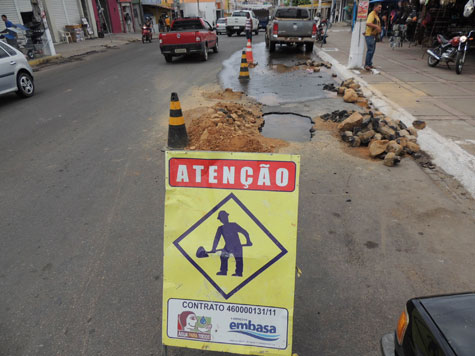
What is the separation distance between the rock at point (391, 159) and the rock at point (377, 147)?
18 cm

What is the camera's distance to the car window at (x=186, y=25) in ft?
51.0

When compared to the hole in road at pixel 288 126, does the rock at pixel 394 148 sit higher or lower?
higher

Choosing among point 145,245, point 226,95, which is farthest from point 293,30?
point 145,245

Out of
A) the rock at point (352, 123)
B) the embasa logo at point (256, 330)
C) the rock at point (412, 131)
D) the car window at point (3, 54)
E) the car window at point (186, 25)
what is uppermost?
the car window at point (186, 25)

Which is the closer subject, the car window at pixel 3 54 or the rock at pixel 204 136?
the rock at pixel 204 136

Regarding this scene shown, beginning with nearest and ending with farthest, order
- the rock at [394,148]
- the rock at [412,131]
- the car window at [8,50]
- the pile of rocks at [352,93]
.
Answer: the rock at [394,148] < the rock at [412,131] < the pile of rocks at [352,93] < the car window at [8,50]

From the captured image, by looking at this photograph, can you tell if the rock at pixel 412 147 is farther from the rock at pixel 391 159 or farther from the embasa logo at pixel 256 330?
the embasa logo at pixel 256 330

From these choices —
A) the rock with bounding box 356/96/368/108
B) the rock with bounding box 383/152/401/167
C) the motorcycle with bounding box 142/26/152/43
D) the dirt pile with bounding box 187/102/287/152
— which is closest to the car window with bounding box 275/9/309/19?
the rock with bounding box 356/96/368/108

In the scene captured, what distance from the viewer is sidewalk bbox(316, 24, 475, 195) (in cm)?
535

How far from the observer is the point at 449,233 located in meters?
3.45

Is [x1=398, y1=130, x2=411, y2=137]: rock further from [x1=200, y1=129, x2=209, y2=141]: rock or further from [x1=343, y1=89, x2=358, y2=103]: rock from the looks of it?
[x1=200, y1=129, x2=209, y2=141]: rock

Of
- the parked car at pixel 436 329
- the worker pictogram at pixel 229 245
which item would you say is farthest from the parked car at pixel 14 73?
the parked car at pixel 436 329

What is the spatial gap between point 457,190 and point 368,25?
8.05 m

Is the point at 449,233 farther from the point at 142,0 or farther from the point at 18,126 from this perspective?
the point at 142,0
